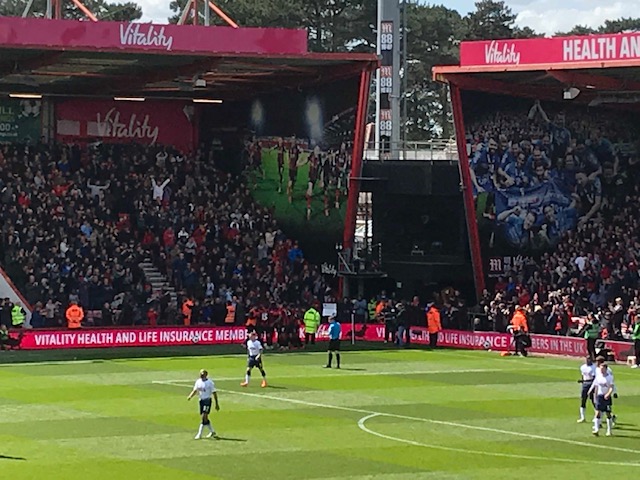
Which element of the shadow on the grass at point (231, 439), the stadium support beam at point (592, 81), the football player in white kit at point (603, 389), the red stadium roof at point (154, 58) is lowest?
the shadow on the grass at point (231, 439)

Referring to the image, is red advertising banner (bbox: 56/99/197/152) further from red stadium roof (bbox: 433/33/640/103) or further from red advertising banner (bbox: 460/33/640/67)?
red advertising banner (bbox: 460/33/640/67)

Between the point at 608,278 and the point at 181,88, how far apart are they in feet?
64.1

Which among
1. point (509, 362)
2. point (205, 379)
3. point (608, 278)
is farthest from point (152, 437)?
point (608, 278)

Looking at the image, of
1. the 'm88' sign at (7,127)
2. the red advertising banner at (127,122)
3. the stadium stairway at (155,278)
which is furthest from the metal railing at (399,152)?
the 'm88' sign at (7,127)

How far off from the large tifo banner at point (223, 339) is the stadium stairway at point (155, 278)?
4.46 m

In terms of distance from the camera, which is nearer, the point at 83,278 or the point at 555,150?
the point at 83,278

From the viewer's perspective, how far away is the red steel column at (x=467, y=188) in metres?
57.2

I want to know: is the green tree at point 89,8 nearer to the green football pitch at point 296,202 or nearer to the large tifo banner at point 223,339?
the green football pitch at point 296,202

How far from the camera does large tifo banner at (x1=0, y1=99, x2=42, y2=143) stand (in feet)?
203

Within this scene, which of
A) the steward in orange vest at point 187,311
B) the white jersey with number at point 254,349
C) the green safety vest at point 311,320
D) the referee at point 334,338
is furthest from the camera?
the steward in orange vest at point 187,311

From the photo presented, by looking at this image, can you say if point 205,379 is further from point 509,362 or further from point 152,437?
point 509,362

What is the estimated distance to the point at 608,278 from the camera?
178 feet

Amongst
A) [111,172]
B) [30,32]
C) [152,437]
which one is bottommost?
[152,437]

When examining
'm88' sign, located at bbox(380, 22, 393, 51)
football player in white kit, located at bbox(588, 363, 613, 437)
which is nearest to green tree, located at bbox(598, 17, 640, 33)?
'm88' sign, located at bbox(380, 22, 393, 51)
